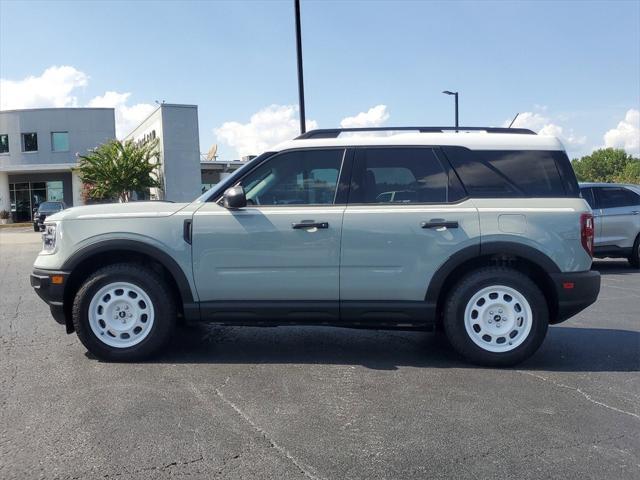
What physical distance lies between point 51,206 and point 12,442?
33.1 m

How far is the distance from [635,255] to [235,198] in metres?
9.87

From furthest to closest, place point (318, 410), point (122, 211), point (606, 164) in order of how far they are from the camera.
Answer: point (606, 164)
point (122, 211)
point (318, 410)

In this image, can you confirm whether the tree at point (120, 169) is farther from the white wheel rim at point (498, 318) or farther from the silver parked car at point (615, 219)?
the white wheel rim at point (498, 318)

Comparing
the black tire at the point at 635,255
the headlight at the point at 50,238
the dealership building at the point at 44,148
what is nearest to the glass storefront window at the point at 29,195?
the dealership building at the point at 44,148

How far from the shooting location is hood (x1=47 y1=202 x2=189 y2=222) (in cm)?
532

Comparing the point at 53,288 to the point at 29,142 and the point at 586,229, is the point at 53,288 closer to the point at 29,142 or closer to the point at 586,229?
the point at 586,229

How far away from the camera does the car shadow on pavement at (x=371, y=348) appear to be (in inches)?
213

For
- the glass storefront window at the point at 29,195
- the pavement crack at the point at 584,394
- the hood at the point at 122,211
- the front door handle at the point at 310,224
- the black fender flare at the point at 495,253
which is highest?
the glass storefront window at the point at 29,195

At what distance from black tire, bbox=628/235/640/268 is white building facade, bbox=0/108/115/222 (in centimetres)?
3958

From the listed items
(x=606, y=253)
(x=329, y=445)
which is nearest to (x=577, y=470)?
(x=329, y=445)

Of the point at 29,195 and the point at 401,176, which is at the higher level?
the point at 29,195

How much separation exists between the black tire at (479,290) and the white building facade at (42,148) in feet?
140

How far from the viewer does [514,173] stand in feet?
17.3

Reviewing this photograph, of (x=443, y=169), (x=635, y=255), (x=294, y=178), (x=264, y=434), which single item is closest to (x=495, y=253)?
(x=443, y=169)
